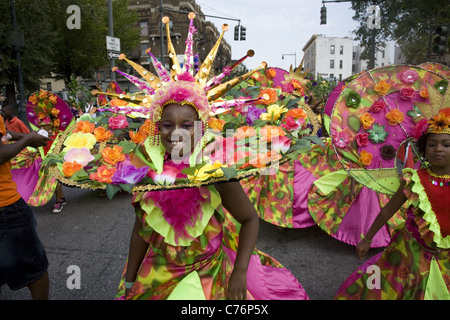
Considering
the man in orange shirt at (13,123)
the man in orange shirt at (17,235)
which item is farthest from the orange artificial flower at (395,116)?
the man in orange shirt at (13,123)

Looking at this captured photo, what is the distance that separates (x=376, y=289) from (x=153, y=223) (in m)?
1.59

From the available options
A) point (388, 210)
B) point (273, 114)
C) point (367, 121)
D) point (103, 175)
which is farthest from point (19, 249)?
point (367, 121)

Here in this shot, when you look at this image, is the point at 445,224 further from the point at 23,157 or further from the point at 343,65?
the point at 343,65

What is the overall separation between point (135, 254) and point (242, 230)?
586mm

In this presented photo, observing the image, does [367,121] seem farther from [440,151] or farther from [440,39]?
[440,39]

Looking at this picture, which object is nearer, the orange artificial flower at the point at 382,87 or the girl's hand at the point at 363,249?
the girl's hand at the point at 363,249

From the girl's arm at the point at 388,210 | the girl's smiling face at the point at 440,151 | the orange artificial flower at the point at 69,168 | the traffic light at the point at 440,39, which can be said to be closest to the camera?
the orange artificial flower at the point at 69,168

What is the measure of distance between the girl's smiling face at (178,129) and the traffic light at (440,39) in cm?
949

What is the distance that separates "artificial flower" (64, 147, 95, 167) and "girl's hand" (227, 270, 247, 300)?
2.78 ft

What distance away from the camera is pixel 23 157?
4.95 meters

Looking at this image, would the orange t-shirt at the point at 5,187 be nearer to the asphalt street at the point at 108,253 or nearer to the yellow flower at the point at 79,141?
the yellow flower at the point at 79,141

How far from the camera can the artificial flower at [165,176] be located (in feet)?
4.19

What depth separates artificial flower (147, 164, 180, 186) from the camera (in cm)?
128

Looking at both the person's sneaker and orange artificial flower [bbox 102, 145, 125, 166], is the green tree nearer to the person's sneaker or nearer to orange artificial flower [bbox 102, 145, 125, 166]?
the person's sneaker
